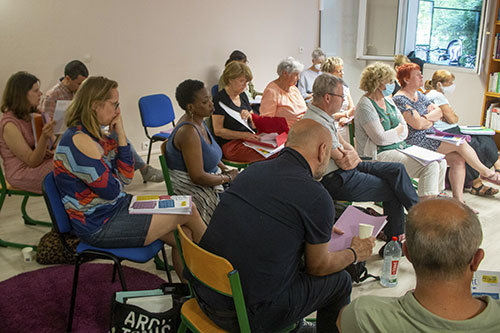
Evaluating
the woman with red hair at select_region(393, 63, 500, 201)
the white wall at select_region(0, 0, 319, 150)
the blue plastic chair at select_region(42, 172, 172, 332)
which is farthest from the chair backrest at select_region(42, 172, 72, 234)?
the white wall at select_region(0, 0, 319, 150)

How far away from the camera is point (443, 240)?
1285 millimetres

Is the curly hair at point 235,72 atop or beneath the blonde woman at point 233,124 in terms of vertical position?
atop

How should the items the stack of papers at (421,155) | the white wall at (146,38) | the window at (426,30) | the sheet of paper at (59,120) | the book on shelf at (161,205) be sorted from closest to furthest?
the book on shelf at (161,205) → the sheet of paper at (59,120) → the stack of papers at (421,155) → the white wall at (146,38) → the window at (426,30)

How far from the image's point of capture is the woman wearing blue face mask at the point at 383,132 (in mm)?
3713

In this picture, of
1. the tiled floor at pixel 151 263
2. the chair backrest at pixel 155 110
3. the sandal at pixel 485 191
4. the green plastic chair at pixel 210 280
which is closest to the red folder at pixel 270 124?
the tiled floor at pixel 151 263

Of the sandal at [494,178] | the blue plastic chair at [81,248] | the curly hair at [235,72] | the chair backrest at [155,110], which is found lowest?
the sandal at [494,178]

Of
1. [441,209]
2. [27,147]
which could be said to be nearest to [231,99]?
[27,147]

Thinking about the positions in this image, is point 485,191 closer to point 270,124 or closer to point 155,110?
point 270,124

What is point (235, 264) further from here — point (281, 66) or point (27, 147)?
point (281, 66)

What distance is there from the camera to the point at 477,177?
464 centimetres

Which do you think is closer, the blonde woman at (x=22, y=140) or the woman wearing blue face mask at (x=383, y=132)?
the blonde woman at (x=22, y=140)

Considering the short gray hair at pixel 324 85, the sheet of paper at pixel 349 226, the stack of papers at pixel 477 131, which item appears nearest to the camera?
the sheet of paper at pixel 349 226

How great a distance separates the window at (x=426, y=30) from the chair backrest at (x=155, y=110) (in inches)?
145

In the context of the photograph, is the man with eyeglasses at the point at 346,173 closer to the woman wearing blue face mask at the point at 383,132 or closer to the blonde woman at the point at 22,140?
the woman wearing blue face mask at the point at 383,132
